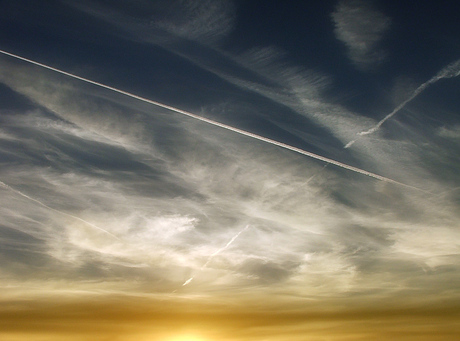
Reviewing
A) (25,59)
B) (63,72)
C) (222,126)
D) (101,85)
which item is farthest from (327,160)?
(25,59)

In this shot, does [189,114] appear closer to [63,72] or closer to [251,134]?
[251,134]

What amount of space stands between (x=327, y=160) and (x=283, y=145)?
503cm

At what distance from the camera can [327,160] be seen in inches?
1234

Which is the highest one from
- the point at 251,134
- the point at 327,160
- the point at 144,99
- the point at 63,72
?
the point at 63,72

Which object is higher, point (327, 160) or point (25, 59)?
point (25, 59)

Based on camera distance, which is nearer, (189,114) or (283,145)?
(189,114)

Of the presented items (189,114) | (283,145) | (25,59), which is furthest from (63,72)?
(283,145)

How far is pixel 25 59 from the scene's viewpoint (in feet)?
85.2

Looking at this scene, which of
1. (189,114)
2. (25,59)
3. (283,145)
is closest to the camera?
(25,59)

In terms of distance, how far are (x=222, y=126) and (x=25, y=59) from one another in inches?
730

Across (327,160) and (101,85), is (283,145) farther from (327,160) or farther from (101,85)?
(101,85)

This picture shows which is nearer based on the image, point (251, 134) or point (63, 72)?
point (63, 72)

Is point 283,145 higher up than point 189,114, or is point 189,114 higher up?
point 189,114

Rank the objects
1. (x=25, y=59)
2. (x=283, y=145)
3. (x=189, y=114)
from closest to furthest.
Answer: (x=25, y=59), (x=189, y=114), (x=283, y=145)
